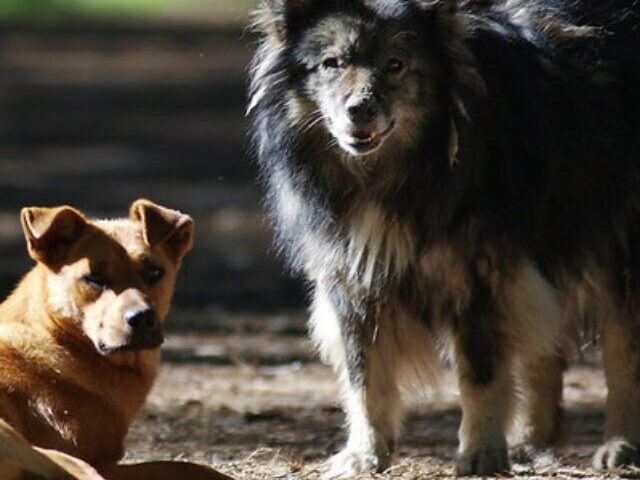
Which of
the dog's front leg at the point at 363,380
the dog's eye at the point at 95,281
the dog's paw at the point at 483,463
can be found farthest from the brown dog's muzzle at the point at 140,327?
the dog's paw at the point at 483,463

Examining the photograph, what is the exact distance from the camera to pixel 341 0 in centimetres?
773

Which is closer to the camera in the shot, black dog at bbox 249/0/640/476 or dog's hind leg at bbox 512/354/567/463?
black dog at bbox 249/0/640/476

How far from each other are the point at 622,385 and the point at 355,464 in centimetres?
139

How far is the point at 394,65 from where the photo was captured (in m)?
7.61

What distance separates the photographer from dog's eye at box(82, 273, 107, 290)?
23.5ft

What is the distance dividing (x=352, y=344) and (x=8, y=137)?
42.4 feet

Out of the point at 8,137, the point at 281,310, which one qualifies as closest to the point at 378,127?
the point at 281,310

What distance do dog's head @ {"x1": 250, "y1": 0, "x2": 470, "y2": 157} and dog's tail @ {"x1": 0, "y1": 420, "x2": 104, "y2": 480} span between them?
1.91 metres

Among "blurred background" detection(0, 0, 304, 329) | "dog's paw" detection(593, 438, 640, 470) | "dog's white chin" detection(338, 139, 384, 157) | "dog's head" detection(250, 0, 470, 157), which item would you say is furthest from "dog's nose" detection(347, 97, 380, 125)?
"blurred background" detection(0, 0, 304, 329)

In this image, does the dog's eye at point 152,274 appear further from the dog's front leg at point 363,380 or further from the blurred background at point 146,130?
the blurred background at point 146,130

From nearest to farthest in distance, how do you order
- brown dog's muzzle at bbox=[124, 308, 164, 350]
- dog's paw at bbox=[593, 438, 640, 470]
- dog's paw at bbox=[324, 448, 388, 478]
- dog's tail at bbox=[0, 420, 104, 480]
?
dog's tail at bbox=[0, 420, 104, 480], brown dog's muzzle at bbox=[124, 308, 164, 350], dog's paw at bbox=[324, 448, 388, 478], dog's paw at bbox=[593, 438, 640, 470]

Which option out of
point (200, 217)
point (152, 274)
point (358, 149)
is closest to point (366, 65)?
point (358, 149)

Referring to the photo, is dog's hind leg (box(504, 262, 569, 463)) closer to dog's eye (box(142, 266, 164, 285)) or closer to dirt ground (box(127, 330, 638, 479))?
dirt ground (box(127, 330, 638, 479))

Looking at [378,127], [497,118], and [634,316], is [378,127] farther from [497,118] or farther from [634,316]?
[634,316]
